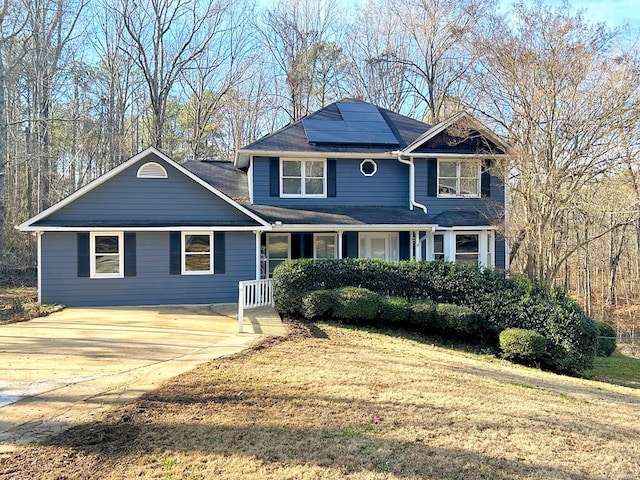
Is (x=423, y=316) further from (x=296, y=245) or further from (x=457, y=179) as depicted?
(x=457, y=179)

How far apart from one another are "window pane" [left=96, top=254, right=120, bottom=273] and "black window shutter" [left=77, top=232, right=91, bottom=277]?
1.17 ft

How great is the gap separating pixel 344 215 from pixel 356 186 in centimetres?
161

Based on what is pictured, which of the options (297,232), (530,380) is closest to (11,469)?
(530,380)

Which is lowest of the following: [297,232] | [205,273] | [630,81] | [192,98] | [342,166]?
[205,273]

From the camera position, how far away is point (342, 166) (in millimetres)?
16469

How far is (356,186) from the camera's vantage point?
16.6m

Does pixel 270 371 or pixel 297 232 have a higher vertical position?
pixel 297 232

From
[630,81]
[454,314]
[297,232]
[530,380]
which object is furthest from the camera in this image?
[297,232]

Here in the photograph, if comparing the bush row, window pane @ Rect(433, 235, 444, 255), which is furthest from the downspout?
the bush row

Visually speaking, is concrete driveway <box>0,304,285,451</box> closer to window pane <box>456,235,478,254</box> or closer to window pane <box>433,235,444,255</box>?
window pane <box>433,235,444,255</box>

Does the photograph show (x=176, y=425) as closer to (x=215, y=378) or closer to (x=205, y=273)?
(x=215, y=378)

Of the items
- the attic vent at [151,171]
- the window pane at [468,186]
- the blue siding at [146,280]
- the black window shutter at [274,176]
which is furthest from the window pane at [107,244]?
the window pane at [468,186]

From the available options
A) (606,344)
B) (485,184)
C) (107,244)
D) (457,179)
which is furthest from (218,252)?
(606,344)

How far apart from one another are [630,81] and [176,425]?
47.1 feet
